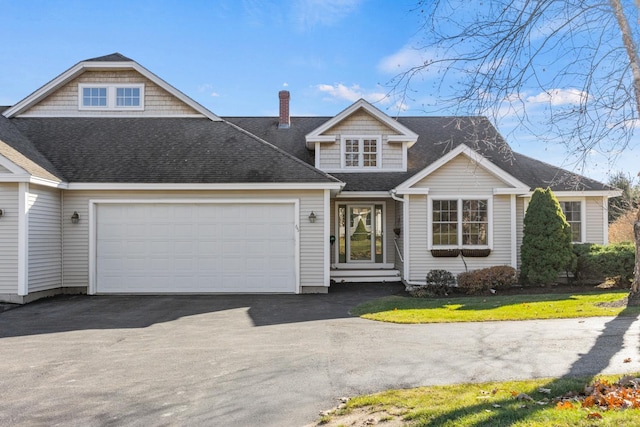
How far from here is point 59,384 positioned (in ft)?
19.3

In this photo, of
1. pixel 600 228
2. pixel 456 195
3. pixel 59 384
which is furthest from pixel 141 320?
pixel 600 228

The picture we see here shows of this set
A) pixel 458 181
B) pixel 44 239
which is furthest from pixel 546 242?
pixel 44 239

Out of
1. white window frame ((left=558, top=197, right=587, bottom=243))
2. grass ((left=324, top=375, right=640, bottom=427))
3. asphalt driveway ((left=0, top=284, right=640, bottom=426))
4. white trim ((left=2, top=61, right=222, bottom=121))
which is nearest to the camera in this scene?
grass ((left=324, top=375, right=640, bottom=427))

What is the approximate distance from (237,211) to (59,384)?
837 cm

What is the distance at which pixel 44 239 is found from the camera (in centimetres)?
1293

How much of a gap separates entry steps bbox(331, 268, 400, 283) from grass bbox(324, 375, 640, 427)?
1073 cm

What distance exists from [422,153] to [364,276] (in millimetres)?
5629

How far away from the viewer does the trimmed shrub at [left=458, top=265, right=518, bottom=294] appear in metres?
13.9

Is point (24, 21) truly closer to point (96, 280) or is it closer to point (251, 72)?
point (251, 72)

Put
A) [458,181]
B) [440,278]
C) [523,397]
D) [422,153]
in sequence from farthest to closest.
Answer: [422,153], [458,181], [440,278], [523,397]

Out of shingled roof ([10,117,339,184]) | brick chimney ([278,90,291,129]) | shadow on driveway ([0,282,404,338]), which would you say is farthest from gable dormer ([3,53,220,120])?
shadow on driveway ([0,282,404,338])

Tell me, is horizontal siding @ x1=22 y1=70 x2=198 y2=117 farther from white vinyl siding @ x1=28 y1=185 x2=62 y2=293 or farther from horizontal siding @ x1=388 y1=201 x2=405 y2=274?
horizontal siding @ x1=388 y1=201 x2=405 y2=274

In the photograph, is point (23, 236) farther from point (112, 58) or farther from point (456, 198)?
point (456, 198)

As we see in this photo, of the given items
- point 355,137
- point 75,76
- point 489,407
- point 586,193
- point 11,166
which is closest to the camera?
point 489,407
